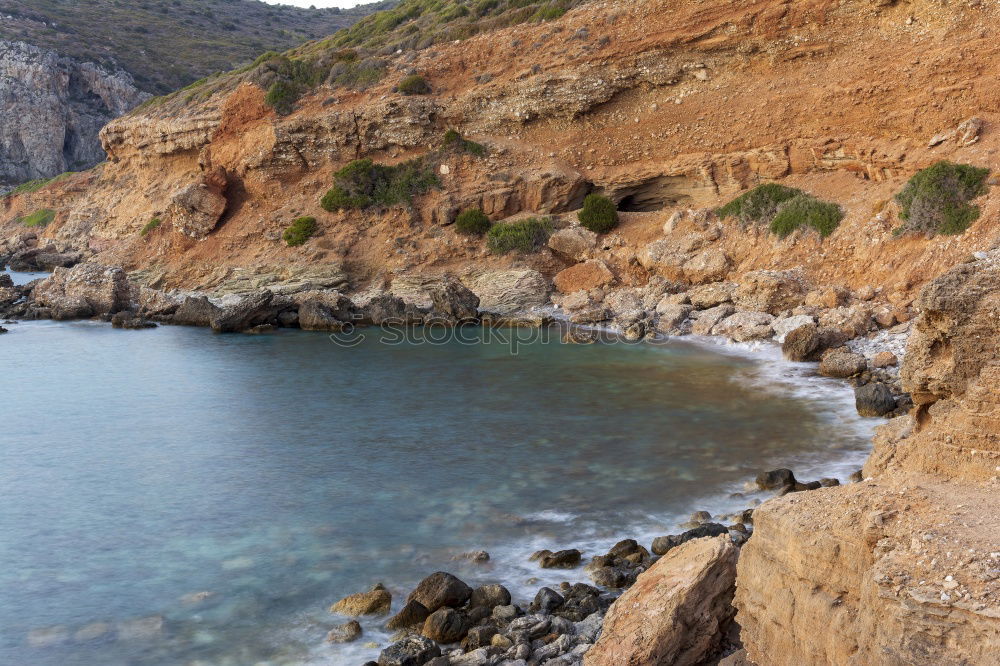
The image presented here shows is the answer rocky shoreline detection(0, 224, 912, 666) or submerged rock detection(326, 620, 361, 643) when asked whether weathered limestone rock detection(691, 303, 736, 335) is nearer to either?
rocky shoreline detection(0, 224, 912, 666)

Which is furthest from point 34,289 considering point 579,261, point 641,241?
point 641,241

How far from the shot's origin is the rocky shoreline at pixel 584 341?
7852 millimetres

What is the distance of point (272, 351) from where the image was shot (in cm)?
3023

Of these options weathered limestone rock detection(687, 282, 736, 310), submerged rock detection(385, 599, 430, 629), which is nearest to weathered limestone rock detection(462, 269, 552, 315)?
weathered limestone rock detection(687, 282, 736, 310)

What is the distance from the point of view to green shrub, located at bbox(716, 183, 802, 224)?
108 ft

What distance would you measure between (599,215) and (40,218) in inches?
2083

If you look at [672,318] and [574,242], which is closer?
[672,318]

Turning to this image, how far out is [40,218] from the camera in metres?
66.9

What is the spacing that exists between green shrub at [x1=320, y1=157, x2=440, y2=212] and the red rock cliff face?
35801mm

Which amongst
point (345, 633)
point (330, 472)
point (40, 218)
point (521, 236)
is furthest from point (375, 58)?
point (345, 633)

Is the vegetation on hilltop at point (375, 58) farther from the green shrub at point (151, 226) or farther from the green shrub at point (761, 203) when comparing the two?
the green shrub at point (761, 203)

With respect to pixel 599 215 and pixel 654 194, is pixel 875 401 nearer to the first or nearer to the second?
pixel 599 215

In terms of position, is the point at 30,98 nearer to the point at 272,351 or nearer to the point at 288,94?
the point at 288,94

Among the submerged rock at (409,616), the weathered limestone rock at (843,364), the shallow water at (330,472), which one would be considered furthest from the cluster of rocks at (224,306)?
the submerged rock at (409,616)
